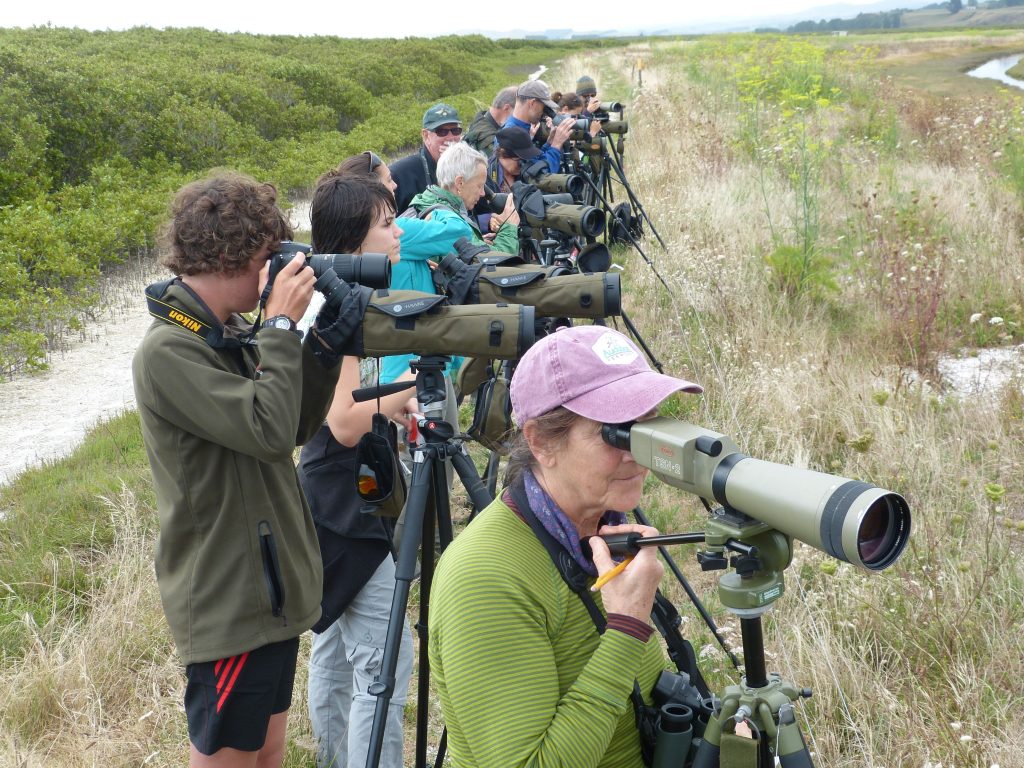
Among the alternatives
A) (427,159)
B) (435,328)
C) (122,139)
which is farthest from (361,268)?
(122,139)

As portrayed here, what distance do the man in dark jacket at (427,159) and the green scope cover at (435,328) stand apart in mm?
3176

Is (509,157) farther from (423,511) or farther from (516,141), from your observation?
(423,511)

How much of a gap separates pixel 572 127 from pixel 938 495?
313 cm

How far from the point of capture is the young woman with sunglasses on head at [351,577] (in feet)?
7.32

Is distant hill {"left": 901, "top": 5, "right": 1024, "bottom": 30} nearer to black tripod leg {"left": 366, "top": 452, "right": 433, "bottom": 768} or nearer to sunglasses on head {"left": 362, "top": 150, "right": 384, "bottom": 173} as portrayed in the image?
sunglasses on head {"left": 362, "top": 150, "right": 384, "bottom": 173}

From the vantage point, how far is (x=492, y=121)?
606 centimetres

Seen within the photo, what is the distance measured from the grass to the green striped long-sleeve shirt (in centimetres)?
113

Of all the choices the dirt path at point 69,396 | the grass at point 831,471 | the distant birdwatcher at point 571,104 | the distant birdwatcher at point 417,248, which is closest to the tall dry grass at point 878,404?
the grass at point 831,471

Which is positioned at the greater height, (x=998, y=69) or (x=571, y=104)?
(x=571, y=104)

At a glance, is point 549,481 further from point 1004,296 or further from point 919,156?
point 919,156

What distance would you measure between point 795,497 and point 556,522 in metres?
0.47

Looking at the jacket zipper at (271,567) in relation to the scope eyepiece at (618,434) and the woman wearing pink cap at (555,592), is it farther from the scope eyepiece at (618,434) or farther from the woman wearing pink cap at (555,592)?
the scope eyepiece at (618,434)

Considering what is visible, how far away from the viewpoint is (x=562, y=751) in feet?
4.03

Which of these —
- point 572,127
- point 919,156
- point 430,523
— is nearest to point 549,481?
point 430,523
